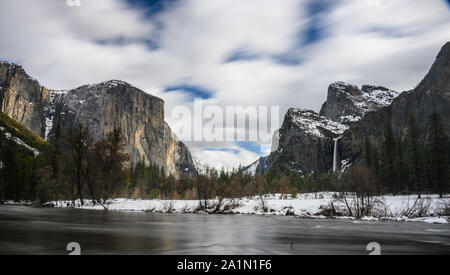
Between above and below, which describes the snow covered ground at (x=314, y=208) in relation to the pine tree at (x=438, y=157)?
below

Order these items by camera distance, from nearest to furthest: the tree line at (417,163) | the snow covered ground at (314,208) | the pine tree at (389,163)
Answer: the snow covered ground at (314,208) → the tree line at (417,163) → the pine tree at (389,163)

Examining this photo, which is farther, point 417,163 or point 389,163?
point 389,163

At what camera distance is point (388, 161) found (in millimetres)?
87312

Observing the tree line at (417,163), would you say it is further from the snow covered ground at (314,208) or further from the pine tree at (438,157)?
the snow covered ground at (314,208)

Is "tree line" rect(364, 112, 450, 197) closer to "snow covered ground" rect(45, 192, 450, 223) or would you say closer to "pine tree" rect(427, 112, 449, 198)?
"pine tree" rect(427, 112, 449, 198)

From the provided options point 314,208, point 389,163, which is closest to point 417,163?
point 389,163

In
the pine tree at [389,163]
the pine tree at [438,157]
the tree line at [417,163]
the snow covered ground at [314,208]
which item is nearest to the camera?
the snow covered ground at [314,208]

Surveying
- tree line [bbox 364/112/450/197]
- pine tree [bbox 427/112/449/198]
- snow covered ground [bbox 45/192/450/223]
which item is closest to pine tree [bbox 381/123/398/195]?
tree line [bbox 364/112/450/197]

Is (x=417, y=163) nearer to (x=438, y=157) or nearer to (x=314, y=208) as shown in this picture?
(x=438, y=157)

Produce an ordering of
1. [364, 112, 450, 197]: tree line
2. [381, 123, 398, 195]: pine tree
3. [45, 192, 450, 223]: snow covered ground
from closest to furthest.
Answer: [45, 192, 450, 223]: snow covered ground < [364, 112, 450, 197]: tree line < [381, 123, 398, 195]: pine tree

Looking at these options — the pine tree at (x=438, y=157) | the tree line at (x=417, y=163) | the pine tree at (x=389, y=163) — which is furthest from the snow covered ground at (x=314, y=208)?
the pine tree at (x=389, y=163)

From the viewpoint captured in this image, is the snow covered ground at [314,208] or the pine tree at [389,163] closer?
the snow covered ground at [314,208]

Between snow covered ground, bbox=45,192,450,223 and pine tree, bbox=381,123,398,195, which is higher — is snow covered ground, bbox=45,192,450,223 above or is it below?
below
